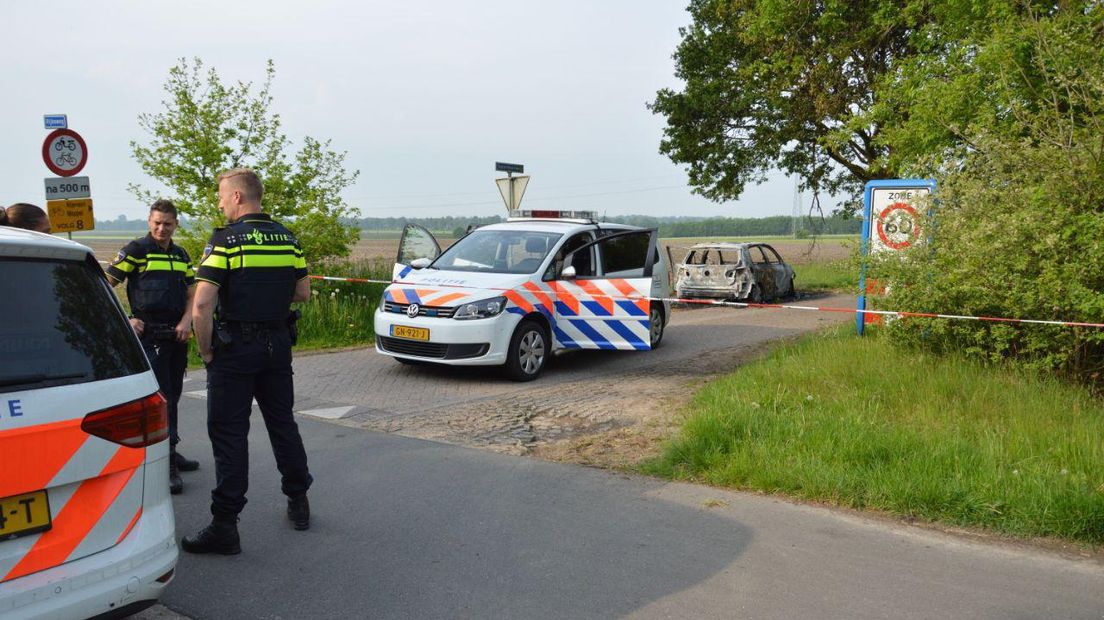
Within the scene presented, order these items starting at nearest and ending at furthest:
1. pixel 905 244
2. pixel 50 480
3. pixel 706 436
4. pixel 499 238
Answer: pixel 50 480 → pixel 706 436 → pixel 905 244 → pixel 499 238

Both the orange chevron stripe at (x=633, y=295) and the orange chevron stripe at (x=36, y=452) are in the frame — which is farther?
the orange chevron stripe at (x=633, y=295)

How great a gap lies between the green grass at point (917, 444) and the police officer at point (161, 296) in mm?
3239

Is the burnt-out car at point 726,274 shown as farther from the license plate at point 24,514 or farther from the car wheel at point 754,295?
the license plate at point 24,514

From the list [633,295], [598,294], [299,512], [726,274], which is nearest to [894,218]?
[633,295]

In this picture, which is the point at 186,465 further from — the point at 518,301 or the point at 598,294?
the point at 598,294

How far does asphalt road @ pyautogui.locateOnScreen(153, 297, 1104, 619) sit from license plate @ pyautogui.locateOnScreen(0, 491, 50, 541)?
3.64 ft

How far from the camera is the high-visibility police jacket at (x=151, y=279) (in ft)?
18.7

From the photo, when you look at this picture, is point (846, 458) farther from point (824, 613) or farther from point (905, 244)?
point (905, 244)

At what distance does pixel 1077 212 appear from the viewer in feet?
24.6

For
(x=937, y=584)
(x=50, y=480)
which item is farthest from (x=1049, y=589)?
(x=50, y=480)

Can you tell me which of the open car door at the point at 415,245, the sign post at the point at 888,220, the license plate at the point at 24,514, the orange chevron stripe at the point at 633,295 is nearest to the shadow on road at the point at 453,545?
the license plate at the point at 24,514

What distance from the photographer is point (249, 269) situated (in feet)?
14.6

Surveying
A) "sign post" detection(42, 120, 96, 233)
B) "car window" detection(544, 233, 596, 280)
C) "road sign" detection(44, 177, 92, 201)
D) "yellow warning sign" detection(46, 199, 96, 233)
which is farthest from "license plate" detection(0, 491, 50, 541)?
"road sign" detection(44, 177, 92, 201)

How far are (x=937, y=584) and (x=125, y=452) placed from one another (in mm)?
3603
